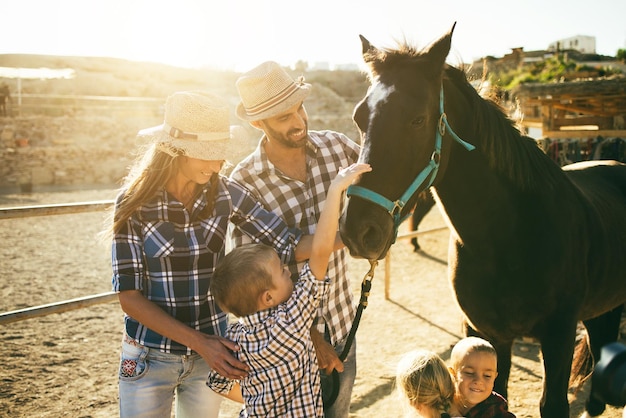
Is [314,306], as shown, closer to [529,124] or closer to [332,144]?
[332,144]

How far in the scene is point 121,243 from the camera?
1.66 metres

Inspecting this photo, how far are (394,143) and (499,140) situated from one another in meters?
0.64

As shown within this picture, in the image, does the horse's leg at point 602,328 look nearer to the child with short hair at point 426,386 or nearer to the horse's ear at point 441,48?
the child with short hair at point 426,386

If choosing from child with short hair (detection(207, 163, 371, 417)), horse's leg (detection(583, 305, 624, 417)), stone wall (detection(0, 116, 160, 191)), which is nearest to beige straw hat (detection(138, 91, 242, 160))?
child with short hair (detection(207, 163, 371, 417))

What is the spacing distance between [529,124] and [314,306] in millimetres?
10784

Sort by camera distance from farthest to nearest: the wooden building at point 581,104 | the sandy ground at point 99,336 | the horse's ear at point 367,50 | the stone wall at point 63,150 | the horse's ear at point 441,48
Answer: the stone wall at point 63,150
the wooden building at point 581,104
the sandy ground at point 99,336
the horse's ear at point 367,50
the horse's ear at point 441,48

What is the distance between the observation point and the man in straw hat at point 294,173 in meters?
2.09

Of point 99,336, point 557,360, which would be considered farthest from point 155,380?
point 99,336

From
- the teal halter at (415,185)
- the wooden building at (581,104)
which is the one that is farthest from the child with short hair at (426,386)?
the wooden building at (581,104)

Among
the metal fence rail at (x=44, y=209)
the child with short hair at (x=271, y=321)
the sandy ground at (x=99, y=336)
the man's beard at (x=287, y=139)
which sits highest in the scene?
the man's beard at (x=287, y=139)

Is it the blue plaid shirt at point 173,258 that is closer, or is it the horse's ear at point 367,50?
the blue plaid shirt at point 173,258

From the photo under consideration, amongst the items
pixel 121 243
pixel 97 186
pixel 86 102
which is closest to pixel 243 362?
pixel 121 243

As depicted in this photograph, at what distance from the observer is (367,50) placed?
215 centimetres

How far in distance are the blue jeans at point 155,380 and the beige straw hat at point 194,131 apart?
2.51 feet
